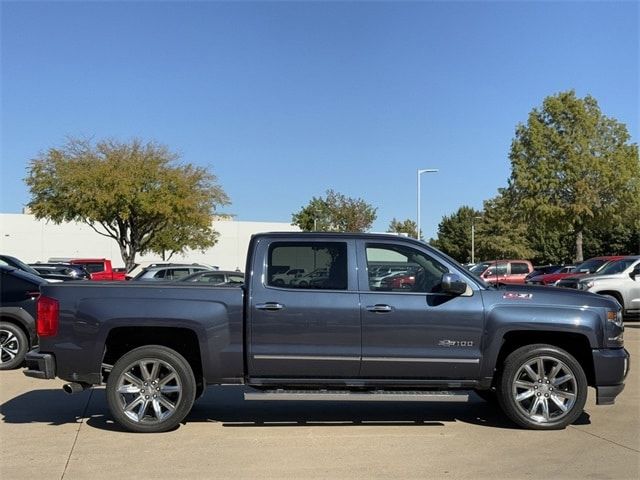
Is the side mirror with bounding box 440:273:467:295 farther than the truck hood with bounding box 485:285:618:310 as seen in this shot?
No

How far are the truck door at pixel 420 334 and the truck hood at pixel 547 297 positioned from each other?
0.89 ft

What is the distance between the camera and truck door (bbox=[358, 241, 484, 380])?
6.29m

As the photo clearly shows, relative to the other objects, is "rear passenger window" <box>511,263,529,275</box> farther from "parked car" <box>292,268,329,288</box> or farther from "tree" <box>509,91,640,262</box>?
"parked car" <box>292,268,329,288</box>

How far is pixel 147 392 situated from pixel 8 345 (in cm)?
467

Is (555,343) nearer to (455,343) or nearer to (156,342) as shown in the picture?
(455,343)

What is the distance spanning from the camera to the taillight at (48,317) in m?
6.25

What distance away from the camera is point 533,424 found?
6.45 meters

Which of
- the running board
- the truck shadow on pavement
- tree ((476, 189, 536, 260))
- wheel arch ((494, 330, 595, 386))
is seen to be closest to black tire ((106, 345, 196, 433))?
the truck shadow on pavement

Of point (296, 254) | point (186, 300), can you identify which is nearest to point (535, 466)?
point (296, 254)

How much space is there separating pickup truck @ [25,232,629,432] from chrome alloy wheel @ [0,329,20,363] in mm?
3960

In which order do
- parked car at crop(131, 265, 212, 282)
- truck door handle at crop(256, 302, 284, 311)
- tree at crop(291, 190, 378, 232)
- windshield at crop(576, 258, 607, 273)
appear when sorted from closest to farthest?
truck door handle at crop(256, 302, 284, 311), parked car at crop(131, 265, 212, 282), windshield at crop(576, 258, 607, 273), tree at crop(291, 190, 378, 232)

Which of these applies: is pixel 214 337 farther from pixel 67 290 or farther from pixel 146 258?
pixel 146 258

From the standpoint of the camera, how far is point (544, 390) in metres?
6.48

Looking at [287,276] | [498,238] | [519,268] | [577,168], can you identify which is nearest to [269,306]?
[287,276]
